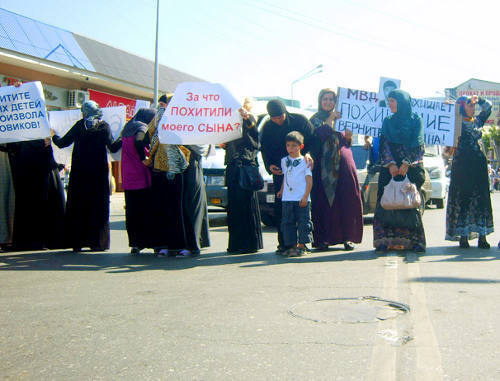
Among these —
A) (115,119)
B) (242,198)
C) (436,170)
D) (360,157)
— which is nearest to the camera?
(242,198)

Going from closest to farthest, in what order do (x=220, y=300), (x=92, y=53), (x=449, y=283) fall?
(x=220, y=300) → (x=449, y=283) → (x=92, y=53)

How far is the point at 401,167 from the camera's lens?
7254 mm

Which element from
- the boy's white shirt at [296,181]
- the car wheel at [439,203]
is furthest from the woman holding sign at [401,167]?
the car wheel at [439,203]

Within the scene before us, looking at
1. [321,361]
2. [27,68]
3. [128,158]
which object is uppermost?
[27,68]

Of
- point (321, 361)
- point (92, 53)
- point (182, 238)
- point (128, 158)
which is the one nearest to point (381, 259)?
point (182, 238)

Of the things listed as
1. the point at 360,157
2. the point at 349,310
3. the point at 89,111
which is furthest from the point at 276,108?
the point at 360,157

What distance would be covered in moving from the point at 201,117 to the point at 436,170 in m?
9.59

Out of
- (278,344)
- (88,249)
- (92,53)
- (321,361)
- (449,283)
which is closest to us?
(321,361)

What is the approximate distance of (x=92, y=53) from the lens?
22516 millimetres

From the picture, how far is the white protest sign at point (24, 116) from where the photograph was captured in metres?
8.07

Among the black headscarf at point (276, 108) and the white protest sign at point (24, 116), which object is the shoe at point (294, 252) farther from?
the white protest sign at point (24, 116)

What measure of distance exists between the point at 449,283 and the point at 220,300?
A: 1931 mm

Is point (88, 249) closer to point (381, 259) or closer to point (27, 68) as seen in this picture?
point (381, 259)

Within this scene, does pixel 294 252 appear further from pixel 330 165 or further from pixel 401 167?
pixel 401 167
